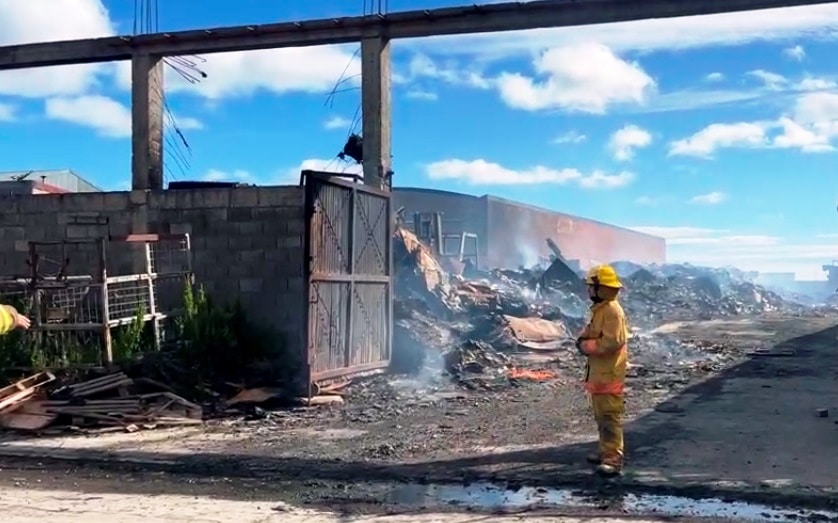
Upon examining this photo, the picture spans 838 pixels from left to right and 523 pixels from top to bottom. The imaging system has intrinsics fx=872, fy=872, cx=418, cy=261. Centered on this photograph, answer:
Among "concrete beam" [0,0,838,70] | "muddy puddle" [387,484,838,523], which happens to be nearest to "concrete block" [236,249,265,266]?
"concrete beam" [0,0,838,70]

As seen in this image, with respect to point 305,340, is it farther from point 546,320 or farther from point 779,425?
point 546,320

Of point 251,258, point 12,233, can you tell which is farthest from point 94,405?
point 12,233

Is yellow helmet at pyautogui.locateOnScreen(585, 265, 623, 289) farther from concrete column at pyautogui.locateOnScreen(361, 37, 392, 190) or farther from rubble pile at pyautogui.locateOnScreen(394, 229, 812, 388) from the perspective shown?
concrete column at pyautogui.locateOnScreen(361, 37, 392, 190)

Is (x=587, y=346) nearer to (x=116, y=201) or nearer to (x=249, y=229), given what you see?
(x=249, y=229)

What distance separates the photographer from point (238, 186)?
12977 millimetres

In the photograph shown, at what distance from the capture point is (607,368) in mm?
7191

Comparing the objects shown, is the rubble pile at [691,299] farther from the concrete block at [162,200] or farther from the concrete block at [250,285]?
the concrete block at [162,200]

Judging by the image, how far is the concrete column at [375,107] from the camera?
14.0 m

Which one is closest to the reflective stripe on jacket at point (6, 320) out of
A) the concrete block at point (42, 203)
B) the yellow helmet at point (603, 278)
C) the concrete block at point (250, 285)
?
the yellow helmet at point (603, 278)

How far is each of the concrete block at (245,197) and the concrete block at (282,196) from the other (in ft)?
0.32

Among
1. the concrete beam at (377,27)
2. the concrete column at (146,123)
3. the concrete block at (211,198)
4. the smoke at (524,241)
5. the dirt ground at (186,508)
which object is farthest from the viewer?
the smoke at (524,241)

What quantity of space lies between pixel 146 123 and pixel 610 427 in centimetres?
1044

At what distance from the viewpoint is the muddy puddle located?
5941 mm

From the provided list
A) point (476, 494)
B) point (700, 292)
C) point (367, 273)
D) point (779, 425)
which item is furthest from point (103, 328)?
point (700, 292)
